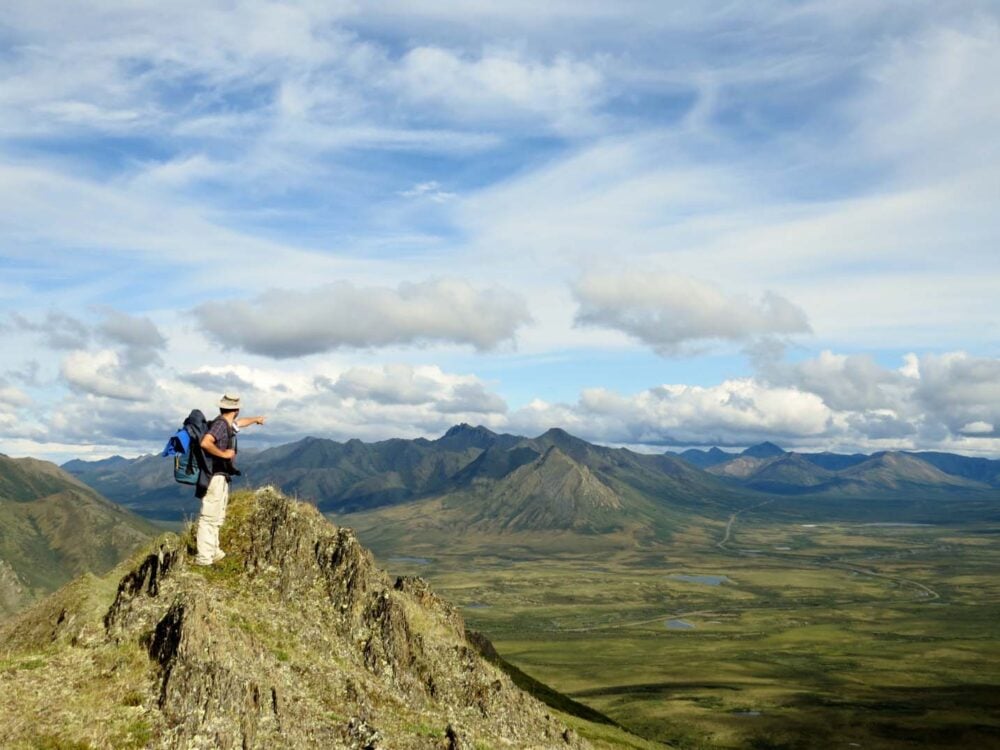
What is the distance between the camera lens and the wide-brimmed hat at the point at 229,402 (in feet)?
96.1

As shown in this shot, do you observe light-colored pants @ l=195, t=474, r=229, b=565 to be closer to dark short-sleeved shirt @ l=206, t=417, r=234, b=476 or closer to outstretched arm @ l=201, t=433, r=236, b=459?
dark short-sleeved shirt @ l=206, t=417, r=234, b=476

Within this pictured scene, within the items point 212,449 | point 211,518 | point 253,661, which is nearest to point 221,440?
point 212,449

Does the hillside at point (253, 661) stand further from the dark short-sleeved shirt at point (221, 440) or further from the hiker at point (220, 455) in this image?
the dark short-sleeved shirt at point (221, 440)

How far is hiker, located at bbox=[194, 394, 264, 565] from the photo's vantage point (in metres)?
28.7

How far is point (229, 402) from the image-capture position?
2944cm

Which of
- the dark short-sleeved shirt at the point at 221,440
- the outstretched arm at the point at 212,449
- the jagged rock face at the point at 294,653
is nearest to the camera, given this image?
the jagged rock face at the point at 294,653

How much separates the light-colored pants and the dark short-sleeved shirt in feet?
1.52

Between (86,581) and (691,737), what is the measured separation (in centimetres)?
14075

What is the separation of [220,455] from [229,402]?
87.0 inches

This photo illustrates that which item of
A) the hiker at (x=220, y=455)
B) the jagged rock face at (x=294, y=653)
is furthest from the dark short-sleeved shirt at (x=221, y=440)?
the jagged rock face at (x=294, y=653)

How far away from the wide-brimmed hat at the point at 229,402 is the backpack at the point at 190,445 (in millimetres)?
872

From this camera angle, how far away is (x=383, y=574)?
43125 millimetres

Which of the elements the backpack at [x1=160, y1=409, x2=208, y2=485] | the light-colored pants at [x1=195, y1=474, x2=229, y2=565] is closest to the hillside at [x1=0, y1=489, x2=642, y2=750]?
the light-colored pants at [x1=195, y1=474, x2=229, y2=565]

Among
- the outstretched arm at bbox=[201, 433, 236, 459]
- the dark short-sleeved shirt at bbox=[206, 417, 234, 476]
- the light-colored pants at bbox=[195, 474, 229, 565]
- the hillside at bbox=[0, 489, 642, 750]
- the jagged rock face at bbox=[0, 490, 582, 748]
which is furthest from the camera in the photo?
the light-colored pants at bbox=[195, 474, 229, 565]
